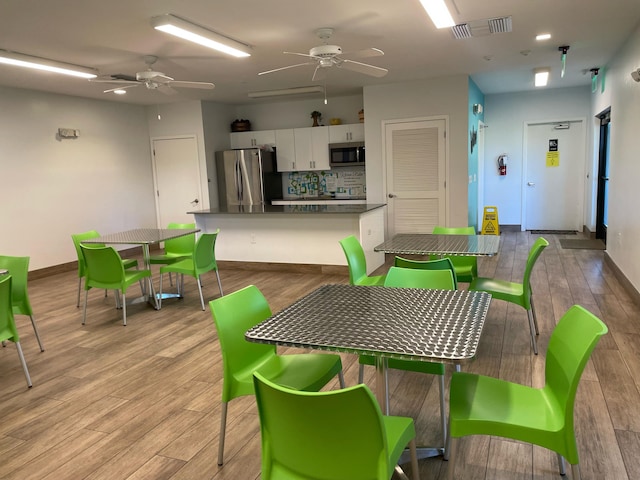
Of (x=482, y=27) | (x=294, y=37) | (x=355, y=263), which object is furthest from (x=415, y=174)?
(x=355, y=263)

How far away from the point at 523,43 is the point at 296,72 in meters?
2.57

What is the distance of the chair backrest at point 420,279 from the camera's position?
8.32ft

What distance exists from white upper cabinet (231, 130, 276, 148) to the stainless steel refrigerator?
11.4 inches

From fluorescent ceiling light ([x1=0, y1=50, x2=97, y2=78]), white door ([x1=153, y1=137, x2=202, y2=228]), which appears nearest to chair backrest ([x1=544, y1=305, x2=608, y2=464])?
fluorescent ceiling light ([x1=0, y1=50, x2=97, y2=78])

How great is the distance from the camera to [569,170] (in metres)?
8.53

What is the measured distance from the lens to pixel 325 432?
1.27 meters

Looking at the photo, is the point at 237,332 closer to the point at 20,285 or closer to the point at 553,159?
the point at 20,285

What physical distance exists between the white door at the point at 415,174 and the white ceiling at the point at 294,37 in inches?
30.7

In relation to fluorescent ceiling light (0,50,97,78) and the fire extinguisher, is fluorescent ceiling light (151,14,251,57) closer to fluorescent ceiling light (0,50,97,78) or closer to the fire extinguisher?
fluorescent ceiling light (0,50,97,78)

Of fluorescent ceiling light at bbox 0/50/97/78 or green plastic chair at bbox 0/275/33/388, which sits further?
fluorescent ceiling light at bbox 0/50/97/78

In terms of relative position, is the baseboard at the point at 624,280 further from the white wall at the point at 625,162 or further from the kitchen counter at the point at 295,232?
the kitchen counter at the point at 295,232

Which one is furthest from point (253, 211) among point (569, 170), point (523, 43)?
point (569, 170)

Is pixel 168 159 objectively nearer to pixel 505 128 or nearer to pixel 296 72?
pixel 296 72

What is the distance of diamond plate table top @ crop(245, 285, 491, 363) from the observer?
5.19ft
